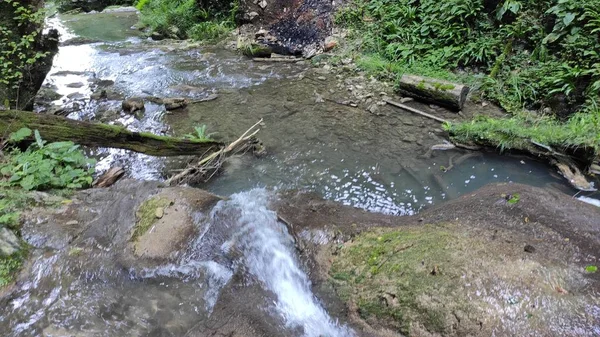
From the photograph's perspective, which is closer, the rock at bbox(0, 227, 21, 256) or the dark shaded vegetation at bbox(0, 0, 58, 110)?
the rock at bbox(0, 227, 21, 256)

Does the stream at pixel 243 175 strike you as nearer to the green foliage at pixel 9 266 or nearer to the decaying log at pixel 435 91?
the green foliage at pixel 9 266

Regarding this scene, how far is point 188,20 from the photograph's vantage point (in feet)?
51.5

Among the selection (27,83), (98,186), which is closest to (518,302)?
(98,186)

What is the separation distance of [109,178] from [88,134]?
777 mm

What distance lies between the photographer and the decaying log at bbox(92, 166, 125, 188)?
222 inches

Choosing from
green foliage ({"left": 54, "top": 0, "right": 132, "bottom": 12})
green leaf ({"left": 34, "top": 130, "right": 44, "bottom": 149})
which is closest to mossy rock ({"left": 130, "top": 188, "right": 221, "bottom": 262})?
green leaf ({"left": 34, "top": 130, "right": 44, "bottom": 149})


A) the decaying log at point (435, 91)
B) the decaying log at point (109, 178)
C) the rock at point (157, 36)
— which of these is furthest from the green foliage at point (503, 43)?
the rock at point (157, 36)

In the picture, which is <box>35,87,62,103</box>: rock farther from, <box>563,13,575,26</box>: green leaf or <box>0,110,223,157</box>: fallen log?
<box>563,13,575,26</box>: green leaf

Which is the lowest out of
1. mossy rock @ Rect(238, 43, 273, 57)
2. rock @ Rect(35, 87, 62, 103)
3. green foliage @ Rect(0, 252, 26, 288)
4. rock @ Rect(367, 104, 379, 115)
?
rock @ Rect(35, 87, 62, 103)

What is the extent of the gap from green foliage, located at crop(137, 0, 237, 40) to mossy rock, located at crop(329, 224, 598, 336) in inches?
515

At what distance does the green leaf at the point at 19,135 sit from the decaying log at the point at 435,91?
7.47 m

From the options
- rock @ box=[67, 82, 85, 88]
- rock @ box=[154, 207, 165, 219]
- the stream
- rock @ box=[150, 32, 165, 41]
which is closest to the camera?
the stream

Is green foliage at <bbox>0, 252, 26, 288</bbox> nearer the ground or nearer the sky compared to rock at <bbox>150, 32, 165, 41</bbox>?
nearer the sky

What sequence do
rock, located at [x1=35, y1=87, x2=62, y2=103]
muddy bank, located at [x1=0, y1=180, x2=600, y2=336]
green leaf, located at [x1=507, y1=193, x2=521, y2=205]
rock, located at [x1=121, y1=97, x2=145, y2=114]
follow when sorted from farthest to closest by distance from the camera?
1. rock, located at [x1=35, y1=87, x2=62, y2=103]
2. rock, located at [x1=121, y1=97, x2=145, y2=114]
3. green leaf, located at [x1=507, y1=193, x2=521, y2=205]
4. muddy bank, located at [x1=0, y1=180, x2=600, y2=336]
